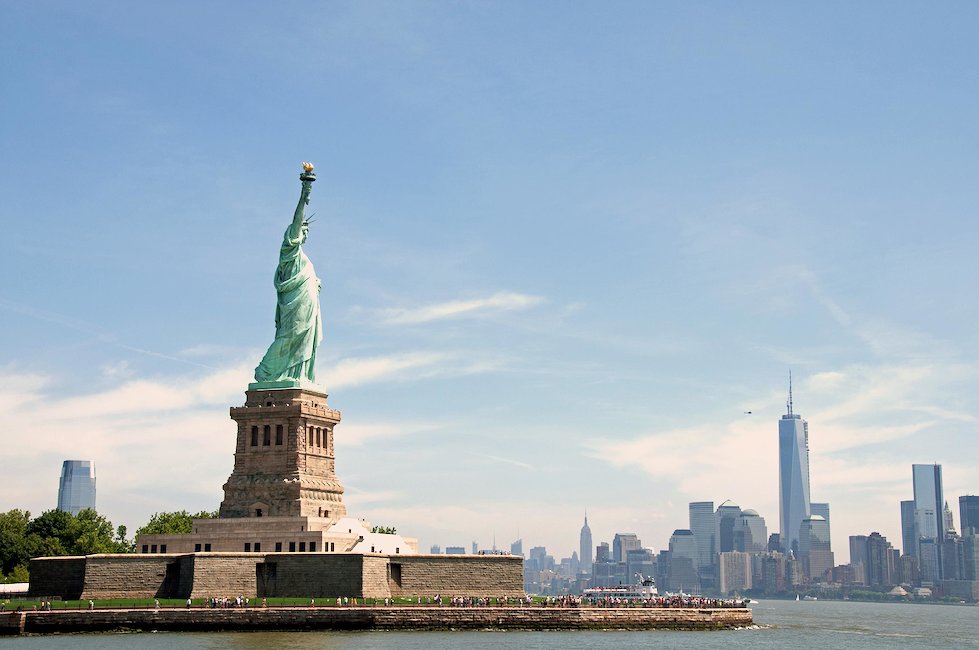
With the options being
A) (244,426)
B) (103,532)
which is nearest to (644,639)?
(244,426)

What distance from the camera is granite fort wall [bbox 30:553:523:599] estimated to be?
79.1 meters

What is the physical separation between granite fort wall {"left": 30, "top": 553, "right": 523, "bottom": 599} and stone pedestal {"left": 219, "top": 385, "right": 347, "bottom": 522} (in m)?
5.98

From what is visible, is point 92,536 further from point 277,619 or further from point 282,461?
point 277,619

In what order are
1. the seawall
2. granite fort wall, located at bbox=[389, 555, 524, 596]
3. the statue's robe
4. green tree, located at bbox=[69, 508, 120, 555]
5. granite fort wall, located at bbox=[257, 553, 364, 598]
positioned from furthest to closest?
green tree, located at bbox=[69, 508, 120, 555] → the statue's robe → granite fort wall, located at bbox=[389, 555, 524, 596] → granite fort wall, located at bbox=[257, 553, 364, 598] → the seawall

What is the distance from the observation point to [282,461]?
287ft

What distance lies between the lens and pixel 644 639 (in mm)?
75750

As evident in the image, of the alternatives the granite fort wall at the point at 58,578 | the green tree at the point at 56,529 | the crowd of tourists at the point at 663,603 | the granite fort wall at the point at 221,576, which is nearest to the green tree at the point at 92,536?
the green tree at the point at 56,529

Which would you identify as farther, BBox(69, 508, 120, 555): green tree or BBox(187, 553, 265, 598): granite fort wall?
BBox(69, 508, 120, 555): green tree

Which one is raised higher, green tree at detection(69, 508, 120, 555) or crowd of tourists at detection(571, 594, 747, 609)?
green tree at detection(69, 508, 120, 555)

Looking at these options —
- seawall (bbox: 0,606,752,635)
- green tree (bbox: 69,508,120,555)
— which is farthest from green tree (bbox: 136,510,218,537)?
seawall (bbox: 0,606,752,635)

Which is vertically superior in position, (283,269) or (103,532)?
(283,269)

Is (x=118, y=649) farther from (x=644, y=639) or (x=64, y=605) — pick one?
(x=644, y=639)

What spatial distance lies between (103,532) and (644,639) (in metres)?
57.6

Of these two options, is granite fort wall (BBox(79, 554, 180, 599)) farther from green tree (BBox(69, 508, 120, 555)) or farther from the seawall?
green tree (BBox(69, 508, 120, 555))
